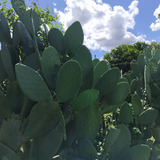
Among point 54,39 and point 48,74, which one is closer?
point 48,74

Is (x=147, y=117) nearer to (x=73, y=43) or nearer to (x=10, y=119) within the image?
(x=73, y=43)

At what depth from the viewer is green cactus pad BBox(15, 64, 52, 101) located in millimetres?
722

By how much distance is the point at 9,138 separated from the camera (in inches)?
33.8

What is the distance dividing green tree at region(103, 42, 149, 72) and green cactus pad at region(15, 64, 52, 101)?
19.8m

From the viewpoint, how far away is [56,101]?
0.84m

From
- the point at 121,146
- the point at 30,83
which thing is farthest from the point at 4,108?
the point at 121,146

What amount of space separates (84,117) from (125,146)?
262 millimetres

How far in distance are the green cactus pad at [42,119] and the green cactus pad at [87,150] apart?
15cm

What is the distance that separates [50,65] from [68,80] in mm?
114

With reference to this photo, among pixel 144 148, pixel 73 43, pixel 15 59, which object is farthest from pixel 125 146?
pixel 15 59

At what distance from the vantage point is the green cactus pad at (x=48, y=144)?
0.85 metres

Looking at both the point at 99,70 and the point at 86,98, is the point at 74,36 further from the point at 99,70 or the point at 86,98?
the point at 86,98

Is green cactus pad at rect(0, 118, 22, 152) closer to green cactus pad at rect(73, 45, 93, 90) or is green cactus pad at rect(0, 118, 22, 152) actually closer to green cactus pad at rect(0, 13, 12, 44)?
green cactus pad at rect(73, 45, 93, 90)

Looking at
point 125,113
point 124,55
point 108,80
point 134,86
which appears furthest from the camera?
point 124,55
